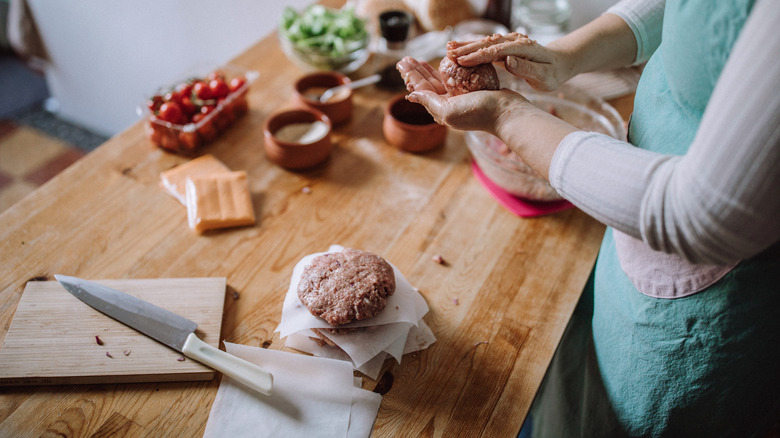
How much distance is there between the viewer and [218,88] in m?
1.44

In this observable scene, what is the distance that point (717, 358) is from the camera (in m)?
0.83

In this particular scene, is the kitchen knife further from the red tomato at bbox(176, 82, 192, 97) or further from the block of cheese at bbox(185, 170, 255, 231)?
the red tomato at bbox(176, 82, 192, 97)

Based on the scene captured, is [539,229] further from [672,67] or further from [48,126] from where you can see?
[48,126]

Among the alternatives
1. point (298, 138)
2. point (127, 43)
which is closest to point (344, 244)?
point (298, 138)

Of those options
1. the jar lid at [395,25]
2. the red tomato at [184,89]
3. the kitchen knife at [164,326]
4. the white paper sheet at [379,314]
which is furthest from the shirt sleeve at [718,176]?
the red tomato at [184,89]

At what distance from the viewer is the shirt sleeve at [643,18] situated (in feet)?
3.38

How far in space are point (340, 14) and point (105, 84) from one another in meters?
2.25

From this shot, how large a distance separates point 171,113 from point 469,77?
82cm

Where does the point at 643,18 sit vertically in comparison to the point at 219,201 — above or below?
above

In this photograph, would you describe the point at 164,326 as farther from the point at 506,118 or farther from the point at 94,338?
the point at 506,118

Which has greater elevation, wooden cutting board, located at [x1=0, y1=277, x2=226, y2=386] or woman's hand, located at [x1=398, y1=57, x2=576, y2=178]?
woman's hand, located at [x1=398, y1=57, x2=576, y2=178]

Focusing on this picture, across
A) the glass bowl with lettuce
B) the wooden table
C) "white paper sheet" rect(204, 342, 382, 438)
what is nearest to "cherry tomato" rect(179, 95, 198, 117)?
the wooden table

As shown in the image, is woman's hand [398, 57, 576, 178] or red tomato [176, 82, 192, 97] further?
red tomato [176, 82, 192, 97]

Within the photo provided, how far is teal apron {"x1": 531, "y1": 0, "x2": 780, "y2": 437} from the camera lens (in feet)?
2.33
